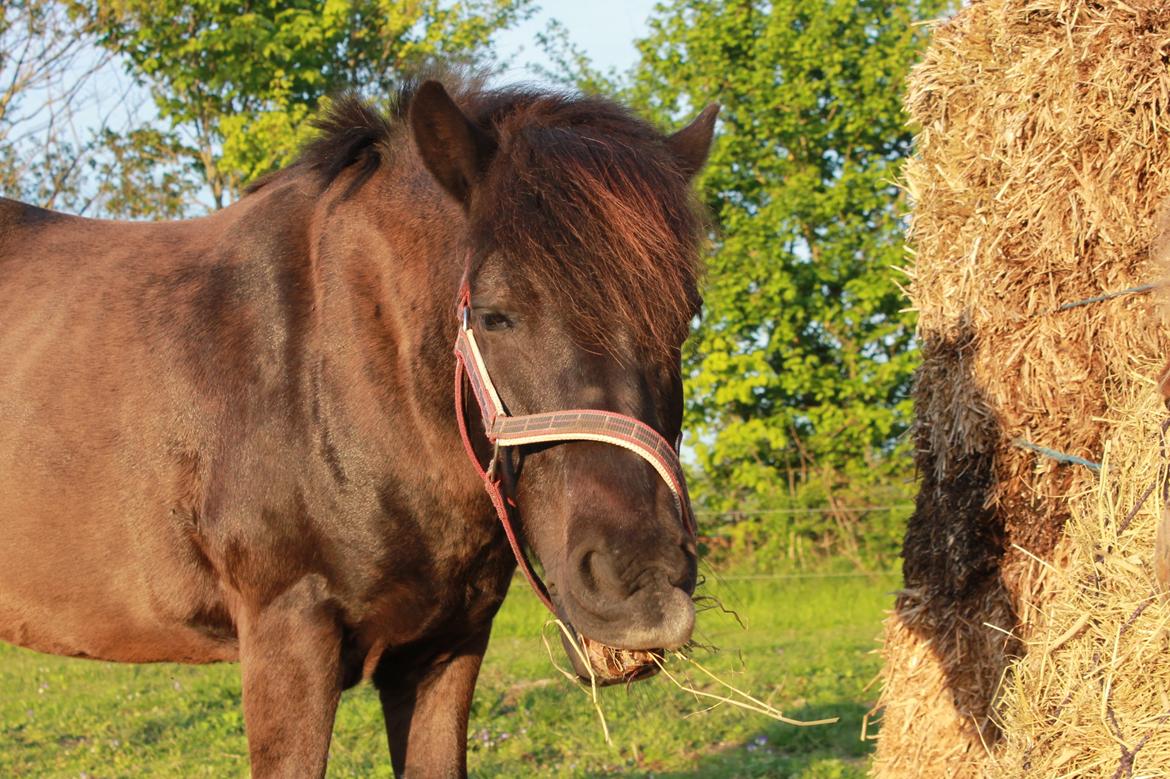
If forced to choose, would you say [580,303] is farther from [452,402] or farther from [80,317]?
[80,317]

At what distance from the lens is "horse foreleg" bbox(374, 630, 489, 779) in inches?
135

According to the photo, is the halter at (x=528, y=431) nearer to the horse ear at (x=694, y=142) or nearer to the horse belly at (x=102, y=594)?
the horse ear at (x=694, y=142)

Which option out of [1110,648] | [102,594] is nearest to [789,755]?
[1110,648]

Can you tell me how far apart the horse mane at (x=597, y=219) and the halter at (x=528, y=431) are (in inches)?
7.4

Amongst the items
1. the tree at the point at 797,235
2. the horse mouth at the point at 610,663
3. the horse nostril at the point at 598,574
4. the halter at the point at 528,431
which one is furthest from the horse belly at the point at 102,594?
the tree at the point at 797,235

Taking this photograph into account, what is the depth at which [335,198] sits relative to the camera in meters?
3.39

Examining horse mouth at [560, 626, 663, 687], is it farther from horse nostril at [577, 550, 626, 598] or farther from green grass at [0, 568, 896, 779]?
green grass at [0, 568, 896, 779]

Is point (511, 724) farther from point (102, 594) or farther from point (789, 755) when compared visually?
point (102, 594)

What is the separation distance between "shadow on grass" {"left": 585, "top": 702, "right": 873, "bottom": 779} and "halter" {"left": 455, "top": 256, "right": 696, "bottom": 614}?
3.03 m

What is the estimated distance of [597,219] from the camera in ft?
8.79

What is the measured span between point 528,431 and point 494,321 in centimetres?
29

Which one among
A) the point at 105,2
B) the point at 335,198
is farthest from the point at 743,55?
the point at 335,198

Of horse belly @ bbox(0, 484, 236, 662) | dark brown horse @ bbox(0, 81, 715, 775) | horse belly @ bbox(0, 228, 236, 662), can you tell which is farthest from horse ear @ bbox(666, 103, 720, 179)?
horse belly @ bbox(0, 484, 236, 662)

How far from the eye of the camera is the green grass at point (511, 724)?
18.8 ft
